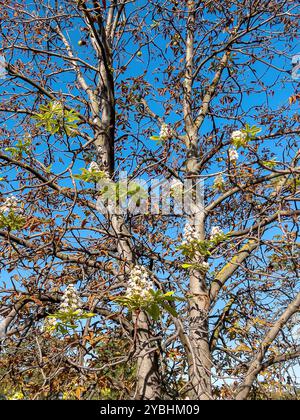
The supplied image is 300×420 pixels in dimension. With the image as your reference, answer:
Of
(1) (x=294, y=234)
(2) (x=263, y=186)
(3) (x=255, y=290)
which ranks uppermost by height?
(2) (x=263, y=186)

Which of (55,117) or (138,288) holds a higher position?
(55,117)

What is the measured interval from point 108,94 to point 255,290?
285cm

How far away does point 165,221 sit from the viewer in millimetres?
4879

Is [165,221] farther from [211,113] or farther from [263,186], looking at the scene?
[211,113]

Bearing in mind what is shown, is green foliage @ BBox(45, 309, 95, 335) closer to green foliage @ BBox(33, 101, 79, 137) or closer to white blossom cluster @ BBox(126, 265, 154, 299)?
white blossom cluster @ BBox(126, 265, 154, 299)

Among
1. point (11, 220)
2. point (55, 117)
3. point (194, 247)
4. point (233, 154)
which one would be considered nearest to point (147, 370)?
point (194, 247)

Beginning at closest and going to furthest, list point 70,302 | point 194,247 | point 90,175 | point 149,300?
point 149,300
point 70,302
point 194,247
point 90,175

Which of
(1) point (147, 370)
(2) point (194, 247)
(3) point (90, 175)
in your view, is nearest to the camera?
(2) point (194, 247)

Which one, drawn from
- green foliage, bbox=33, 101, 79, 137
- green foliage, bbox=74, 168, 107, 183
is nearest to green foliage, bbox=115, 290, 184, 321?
green foliage, bbox=74, 168, 107, 183

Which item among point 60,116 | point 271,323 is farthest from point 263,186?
point 60,116

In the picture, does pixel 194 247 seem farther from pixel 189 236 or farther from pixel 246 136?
pixel 246 136

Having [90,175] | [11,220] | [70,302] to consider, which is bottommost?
[70,302]
